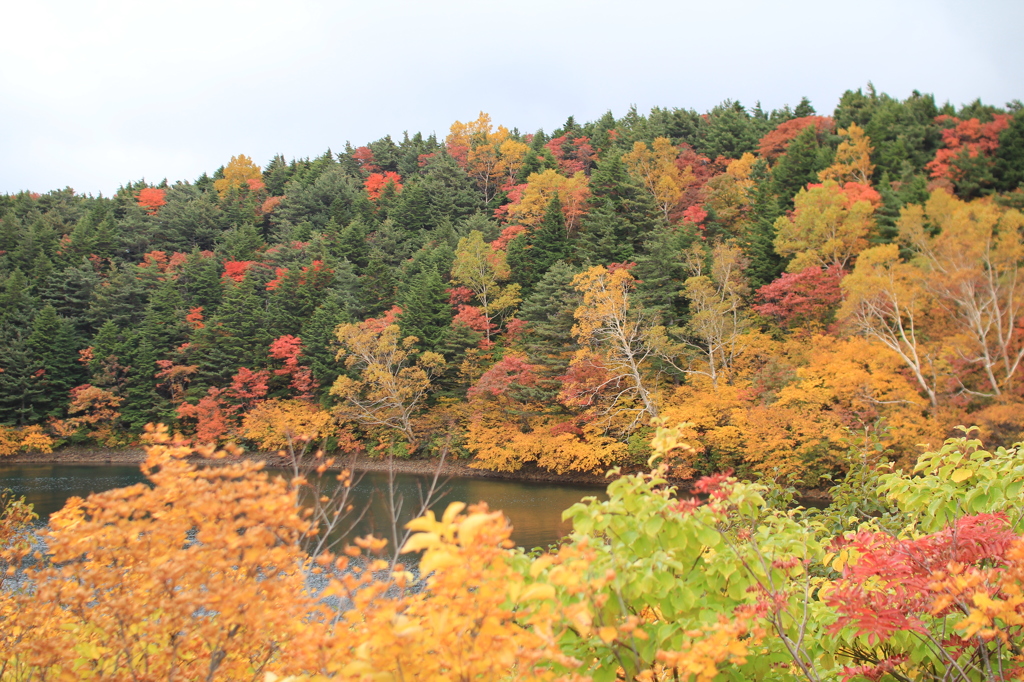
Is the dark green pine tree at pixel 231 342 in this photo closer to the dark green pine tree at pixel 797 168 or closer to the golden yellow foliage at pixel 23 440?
the golden yellow foliage at pixel 23 440

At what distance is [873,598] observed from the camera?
198 cm

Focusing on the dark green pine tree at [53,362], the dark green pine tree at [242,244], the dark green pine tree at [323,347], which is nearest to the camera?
the dark green pine tree at [323,347]

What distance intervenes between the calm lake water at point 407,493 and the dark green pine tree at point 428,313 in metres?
5.91

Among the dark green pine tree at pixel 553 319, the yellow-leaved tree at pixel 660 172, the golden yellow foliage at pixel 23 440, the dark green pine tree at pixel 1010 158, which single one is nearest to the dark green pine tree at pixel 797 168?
the yellow-leaved tree at pixel 660 172

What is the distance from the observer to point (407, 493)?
57.1 ft

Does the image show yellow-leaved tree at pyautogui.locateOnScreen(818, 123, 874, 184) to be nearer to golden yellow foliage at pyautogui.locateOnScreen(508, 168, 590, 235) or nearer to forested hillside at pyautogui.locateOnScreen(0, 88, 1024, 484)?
forested hillside at pyautogui.locateOnScreen(0, 88, 1024, 484)

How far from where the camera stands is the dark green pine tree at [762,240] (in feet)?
63.4

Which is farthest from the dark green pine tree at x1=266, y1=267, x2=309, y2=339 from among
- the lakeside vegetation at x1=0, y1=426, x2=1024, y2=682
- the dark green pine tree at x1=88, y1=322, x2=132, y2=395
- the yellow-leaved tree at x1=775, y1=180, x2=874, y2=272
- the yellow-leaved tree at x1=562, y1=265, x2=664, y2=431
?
the lakeside vegetation at x1=0, y1=426, x2=1024, y2=682

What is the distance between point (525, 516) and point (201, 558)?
12588 millimetres

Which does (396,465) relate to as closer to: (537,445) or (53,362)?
(537,445)

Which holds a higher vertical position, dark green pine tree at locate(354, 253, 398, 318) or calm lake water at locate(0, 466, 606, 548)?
dark green pine tree at locate(354, 253, 398, 318)

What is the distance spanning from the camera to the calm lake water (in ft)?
41.7

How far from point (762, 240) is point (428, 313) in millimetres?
13613

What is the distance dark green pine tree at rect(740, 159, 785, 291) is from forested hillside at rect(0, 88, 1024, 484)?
0.10 meters
